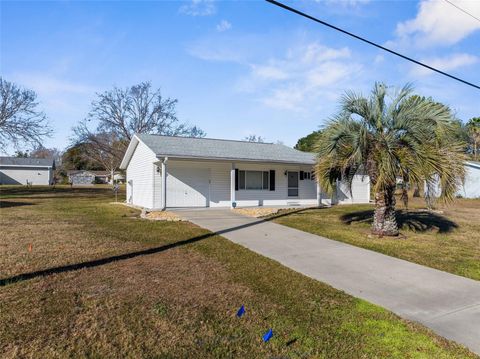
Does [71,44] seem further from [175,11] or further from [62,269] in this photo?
[62,269]

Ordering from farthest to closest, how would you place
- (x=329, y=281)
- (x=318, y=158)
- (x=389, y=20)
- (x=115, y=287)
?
(x=318, y=158) < (x=389, y=20) < (x=329, y=281) < (x=115, y=287)

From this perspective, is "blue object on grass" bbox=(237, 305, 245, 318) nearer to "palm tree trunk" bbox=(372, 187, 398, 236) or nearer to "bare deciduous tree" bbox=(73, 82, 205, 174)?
"palm tree trunk" bbox=(372, 187, 398, 236)

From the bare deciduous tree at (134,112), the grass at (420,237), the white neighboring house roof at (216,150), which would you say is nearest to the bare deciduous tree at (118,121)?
the bare deciduous tree at (134,112)

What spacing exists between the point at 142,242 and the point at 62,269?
2.52 meters

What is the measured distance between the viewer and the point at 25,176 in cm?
5509

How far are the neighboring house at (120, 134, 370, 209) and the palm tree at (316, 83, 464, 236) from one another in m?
7.00

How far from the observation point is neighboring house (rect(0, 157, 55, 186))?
2142 inches

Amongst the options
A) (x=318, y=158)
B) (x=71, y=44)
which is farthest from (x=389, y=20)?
(x=71, y=44)

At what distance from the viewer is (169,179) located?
1623 centimetres

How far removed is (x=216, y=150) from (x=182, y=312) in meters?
13.9

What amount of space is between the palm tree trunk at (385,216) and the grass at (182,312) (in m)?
4.65

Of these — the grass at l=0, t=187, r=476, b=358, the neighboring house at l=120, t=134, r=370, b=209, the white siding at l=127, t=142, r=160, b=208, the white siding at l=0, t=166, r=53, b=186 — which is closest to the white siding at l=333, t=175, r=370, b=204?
the neighboring house at l=120, t=134, r=370, b=209

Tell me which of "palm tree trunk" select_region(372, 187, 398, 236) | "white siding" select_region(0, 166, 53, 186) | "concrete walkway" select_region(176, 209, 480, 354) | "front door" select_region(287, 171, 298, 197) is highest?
"white siding" select_region(0, 166, 53, 186)

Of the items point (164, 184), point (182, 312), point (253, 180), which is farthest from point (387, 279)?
point (253, 180)
